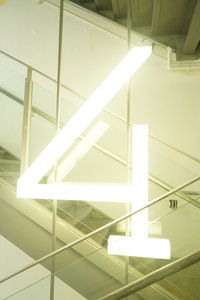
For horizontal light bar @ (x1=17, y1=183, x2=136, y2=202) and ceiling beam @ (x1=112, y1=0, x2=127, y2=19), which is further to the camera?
ceiling beam @ (x1=112, y1=0, x2=127, y2=19)

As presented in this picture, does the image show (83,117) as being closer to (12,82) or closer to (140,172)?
(140,172)

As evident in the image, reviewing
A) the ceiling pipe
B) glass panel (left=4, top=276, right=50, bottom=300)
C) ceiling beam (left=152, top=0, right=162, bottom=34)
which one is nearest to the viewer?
glass panel (left=4, top=276, right=50, bottom=300)

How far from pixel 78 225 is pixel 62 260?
A: 0.25 metres

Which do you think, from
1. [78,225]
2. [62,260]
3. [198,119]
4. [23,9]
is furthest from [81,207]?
[23,9]

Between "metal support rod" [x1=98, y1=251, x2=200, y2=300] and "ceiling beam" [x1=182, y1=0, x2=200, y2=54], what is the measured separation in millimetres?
1955

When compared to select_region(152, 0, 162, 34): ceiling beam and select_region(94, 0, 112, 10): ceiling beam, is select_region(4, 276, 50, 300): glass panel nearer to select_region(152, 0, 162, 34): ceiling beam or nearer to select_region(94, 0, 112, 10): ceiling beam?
select_region(152, 0, 162, 34): ceiling beam

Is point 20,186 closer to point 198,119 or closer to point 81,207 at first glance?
point 81,207

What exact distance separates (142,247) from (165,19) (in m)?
2.24

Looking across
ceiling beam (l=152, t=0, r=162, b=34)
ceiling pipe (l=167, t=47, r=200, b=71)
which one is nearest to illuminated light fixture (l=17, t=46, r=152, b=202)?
ceiling beam (l=152, t=0, r=162, b=34)

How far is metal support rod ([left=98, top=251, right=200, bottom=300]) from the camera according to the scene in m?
0.84

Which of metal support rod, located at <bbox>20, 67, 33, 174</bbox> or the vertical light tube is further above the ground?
metal support rod, located at <bbox>20, 67, 33, 174</bbox>

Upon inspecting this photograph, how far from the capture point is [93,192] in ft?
3.92

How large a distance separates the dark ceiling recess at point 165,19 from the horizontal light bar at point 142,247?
177 cm

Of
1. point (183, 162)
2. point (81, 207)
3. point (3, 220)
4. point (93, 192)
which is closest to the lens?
point (93, 192)
